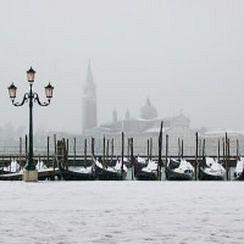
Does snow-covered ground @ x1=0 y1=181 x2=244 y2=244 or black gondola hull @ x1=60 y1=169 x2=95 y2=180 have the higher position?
snow-covered ground @ x1=0 y1=181 x2=244 y2=244

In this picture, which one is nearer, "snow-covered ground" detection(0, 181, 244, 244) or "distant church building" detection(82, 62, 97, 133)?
"snow-covered ground" detection(0, 181, 244, 244)

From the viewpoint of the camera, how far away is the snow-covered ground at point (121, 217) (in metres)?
6.68

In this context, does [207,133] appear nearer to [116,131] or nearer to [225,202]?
[116,131]

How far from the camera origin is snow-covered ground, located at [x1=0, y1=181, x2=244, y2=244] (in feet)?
21.9

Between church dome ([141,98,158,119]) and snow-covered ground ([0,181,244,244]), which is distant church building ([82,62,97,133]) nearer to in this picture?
church dome ([141,98,158,119])

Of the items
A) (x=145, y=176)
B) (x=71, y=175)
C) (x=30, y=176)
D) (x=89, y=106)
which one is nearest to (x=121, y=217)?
(x=30, y=176)

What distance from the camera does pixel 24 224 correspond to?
7.58m

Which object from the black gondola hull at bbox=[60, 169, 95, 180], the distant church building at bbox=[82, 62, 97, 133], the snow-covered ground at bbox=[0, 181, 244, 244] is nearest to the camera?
the snow-covered ground at bbox=[0, 181, 244, 244]

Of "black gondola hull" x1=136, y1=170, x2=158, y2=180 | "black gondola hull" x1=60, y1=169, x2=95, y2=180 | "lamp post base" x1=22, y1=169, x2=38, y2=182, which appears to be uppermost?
"lamp post base" x1=22, y1=169, x2=38, y2=182

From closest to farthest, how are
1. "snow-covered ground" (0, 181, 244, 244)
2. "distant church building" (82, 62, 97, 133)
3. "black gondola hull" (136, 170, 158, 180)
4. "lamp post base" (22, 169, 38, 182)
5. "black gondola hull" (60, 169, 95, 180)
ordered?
"snow-covered ground" (0, 181, 244, 244) < "lamp post base" (22, 169, 38, 182) < "black gondola hull" (60, 169, 95, 180) < "black gondola hull" (136, 170, 158, 180) < "distant church building" (82, 62, 97, 133)

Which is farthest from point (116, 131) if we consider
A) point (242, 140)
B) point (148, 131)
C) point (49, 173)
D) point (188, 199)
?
point (188, 199)

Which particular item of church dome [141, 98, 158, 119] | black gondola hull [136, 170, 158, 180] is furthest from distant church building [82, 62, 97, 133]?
black gondola hull [136, 170, 158, 180]

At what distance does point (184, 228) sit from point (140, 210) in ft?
6.11

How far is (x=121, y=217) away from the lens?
27.1 ft
